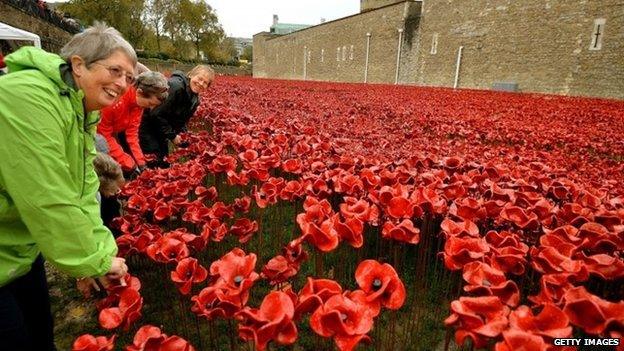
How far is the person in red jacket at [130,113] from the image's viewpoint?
14.4 feet

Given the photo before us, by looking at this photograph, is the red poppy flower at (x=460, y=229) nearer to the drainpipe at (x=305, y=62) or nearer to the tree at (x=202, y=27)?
the drainpipe at (x=305, y=62)

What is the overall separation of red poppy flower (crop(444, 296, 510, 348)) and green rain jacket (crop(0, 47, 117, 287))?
5.09 ft

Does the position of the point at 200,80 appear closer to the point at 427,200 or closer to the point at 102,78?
the point at 102,78

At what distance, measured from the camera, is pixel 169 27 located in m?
63.5

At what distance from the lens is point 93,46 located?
1.88 m

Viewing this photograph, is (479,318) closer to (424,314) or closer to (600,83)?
(424,314)

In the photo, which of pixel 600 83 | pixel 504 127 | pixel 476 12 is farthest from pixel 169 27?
pixel 504 127

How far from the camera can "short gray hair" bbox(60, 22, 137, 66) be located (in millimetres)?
1872

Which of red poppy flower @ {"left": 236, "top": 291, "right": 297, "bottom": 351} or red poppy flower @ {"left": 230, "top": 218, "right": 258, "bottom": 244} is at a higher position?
red poppy flower @ {"left": 236, "top": 291, "right": 297, "bottom": 351}

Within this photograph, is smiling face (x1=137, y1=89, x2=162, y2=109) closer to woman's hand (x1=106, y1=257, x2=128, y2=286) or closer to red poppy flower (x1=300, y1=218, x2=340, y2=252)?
woman's hand (x1=106, y1=257, x2=128, y2=286)

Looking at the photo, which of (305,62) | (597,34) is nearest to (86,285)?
(597,34)

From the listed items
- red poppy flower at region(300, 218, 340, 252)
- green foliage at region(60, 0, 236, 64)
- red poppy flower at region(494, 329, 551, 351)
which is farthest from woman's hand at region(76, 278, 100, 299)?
green foliage at region(60, 0, 236, 64)

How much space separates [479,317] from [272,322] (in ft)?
2.28

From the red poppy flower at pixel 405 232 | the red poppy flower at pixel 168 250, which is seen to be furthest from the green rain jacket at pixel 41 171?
the red poppy flower at pixel 405 232
